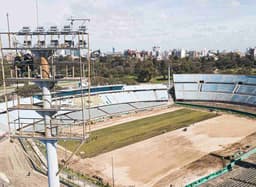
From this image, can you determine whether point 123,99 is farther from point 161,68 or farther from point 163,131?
point 161,68

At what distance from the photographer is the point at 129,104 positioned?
60.2m

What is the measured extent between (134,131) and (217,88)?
28.5m

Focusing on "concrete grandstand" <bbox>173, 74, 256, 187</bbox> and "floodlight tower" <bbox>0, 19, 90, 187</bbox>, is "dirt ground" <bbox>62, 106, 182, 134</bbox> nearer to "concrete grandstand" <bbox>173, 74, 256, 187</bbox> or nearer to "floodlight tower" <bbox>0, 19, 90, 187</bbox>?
"concrete grandstand" <bbox>173, 74, 256, 187</bbox>

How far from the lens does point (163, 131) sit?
142 feet

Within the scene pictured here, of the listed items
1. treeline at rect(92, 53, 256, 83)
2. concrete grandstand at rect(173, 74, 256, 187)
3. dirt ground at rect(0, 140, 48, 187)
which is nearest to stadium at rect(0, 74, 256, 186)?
concrete grandstand at rect(173, 74, 256, 187)

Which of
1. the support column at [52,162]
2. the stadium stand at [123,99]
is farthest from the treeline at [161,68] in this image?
the support column at [52,162]

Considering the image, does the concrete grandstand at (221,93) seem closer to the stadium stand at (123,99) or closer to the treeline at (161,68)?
the stadium stand at (123,99)

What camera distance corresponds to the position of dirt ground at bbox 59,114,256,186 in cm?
2752

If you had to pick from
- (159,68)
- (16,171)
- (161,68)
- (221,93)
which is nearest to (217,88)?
(221,93)

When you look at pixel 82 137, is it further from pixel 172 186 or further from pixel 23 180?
pixel 23 180

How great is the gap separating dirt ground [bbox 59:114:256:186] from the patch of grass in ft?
5.92

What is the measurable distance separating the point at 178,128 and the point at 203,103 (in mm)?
18972

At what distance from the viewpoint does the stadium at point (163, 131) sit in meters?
26.5

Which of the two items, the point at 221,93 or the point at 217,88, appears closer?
the point at 221,93
